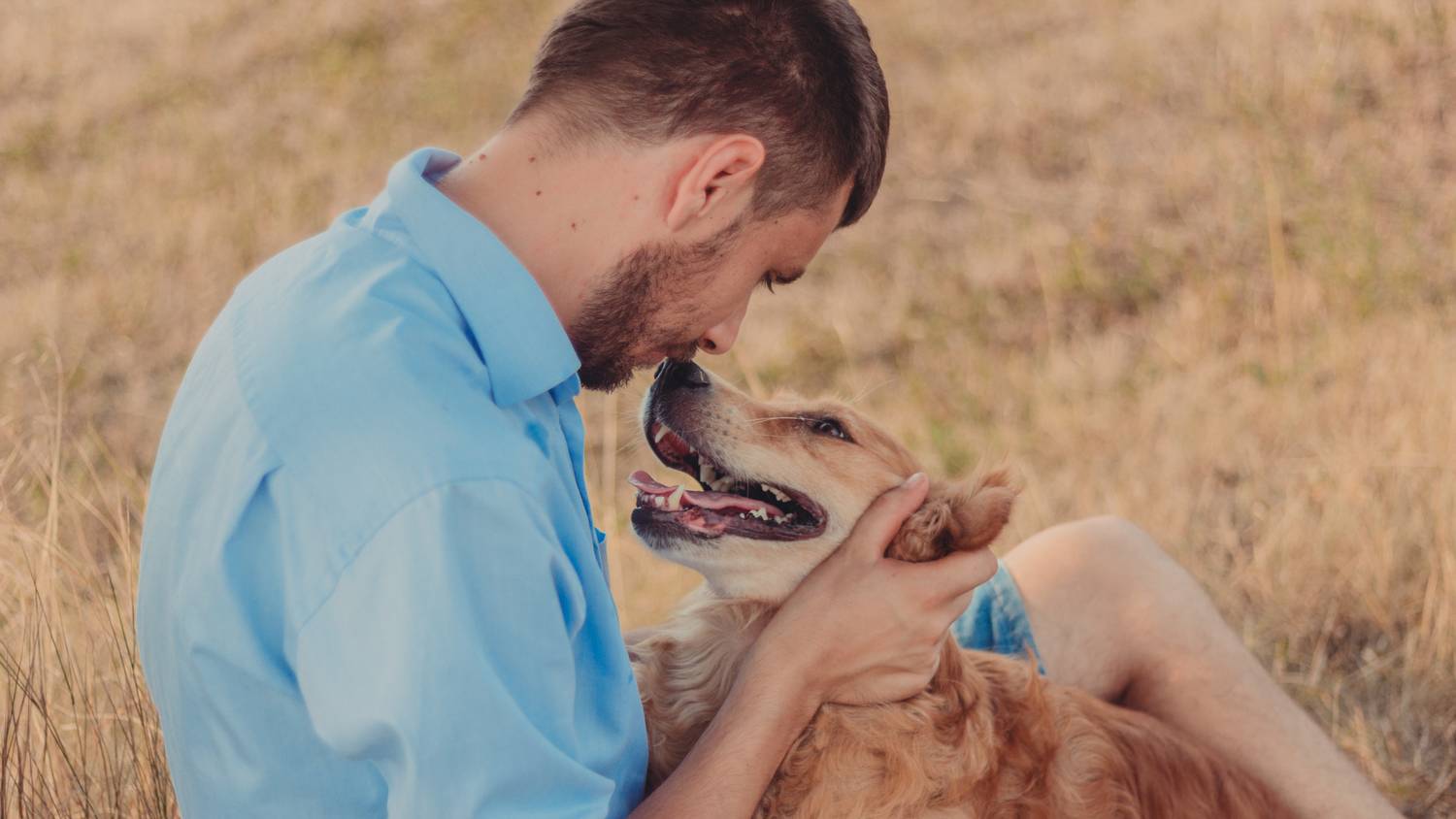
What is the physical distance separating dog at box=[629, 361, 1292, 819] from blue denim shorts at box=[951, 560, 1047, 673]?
343 mm

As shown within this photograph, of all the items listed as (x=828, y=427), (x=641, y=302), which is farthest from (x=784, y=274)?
(x=828, y=427)

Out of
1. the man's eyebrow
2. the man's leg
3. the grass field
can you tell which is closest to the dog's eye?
the man's eyebrow

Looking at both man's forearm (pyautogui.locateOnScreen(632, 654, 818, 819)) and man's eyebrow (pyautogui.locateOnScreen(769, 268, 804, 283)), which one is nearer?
man's forearm (pyautogui.locateOnScreen(632, 654, 818, 819))

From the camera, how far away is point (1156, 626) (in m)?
3.31

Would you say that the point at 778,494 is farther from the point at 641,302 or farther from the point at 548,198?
the point at 548,198

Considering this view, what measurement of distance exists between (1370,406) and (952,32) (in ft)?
23.6

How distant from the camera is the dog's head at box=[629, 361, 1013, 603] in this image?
8.78ft

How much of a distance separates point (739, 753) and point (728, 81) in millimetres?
1149

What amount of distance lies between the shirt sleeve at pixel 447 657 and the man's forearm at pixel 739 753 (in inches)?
18.8

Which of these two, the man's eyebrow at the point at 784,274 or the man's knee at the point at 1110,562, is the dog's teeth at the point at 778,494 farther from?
the man's knee at the point at 1110,562

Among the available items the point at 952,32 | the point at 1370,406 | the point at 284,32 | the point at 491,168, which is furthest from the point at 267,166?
the point at 491,168

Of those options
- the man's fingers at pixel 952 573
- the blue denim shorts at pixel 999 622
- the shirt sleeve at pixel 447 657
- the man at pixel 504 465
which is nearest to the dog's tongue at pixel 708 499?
the man at pixel 504 465

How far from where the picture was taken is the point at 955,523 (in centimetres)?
261

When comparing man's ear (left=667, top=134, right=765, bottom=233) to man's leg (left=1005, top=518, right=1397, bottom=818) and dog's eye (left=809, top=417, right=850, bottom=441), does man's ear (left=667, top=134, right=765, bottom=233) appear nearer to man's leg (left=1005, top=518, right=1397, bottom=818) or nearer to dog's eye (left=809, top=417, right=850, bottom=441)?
dog's eye (left=809, top=417, right=850, bottom=441)
